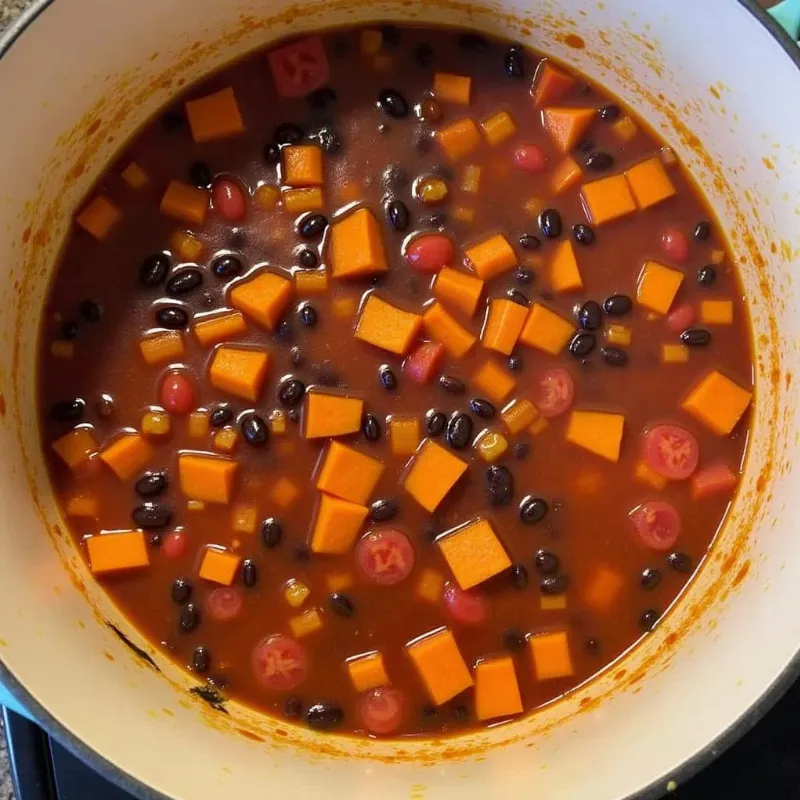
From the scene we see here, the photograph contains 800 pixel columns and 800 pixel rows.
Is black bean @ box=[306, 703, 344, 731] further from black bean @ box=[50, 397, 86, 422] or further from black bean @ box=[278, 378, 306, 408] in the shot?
black bean @ box=[50, 397, 86, 422]

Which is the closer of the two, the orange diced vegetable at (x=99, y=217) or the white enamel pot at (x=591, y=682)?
the white enamel pot at (x=591, y=682)

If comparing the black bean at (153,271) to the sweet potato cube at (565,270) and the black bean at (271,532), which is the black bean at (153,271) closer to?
the black bean at (271,532)

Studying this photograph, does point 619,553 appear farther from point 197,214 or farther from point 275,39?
point 275,39

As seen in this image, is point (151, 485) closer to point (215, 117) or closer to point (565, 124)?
point (215, 117)

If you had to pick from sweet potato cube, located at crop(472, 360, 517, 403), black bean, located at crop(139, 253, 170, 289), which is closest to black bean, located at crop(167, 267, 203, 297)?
black bean, located at crop(139, 253, 170, 289)

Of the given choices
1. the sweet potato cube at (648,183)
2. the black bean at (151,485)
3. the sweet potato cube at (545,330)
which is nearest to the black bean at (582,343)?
the sweet potato cube at (545,330)

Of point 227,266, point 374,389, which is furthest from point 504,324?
point 227,266
